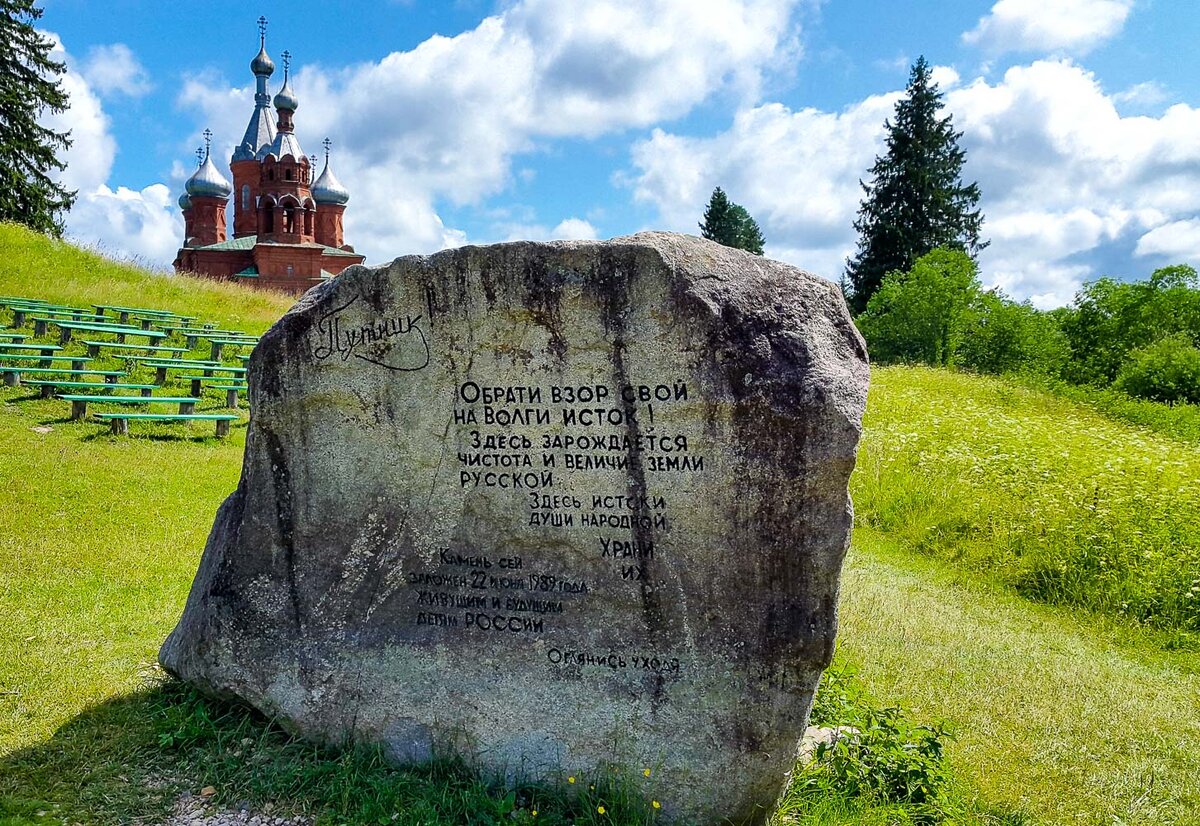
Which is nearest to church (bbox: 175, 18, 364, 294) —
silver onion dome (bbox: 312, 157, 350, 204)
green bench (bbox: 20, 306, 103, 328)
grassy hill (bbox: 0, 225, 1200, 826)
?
silver onion dome (bbox: 312, 157, 350, 204)

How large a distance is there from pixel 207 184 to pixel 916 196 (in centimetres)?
3968

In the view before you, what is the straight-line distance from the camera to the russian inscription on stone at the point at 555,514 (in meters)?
3.30

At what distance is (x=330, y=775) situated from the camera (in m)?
3.56

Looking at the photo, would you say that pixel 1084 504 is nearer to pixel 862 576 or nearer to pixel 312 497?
pixel 862 576

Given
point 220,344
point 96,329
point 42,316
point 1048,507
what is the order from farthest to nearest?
1. point 220,344
2. point 42,316
3. point 96,329
4. point 1048,507

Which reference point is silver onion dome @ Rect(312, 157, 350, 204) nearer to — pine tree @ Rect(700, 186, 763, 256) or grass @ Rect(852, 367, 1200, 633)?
pine tree @ Rect(700, 186, 763, 256)

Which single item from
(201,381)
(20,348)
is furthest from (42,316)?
(201,381)

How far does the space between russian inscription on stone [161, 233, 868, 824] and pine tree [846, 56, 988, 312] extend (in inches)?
1386

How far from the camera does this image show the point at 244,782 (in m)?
3.53

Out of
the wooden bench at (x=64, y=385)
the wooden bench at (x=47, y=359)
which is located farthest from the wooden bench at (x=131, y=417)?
the wooden bench at (x=47, y=359)

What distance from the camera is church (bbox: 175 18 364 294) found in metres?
43.9

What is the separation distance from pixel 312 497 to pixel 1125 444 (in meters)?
12.3

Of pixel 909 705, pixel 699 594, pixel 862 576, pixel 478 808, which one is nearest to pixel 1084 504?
pixel 862 576

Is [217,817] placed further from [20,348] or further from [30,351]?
[30,351]
